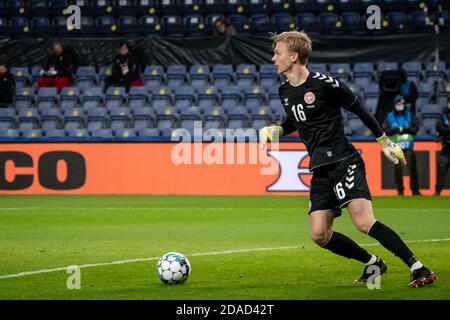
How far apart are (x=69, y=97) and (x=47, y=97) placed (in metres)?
0.61

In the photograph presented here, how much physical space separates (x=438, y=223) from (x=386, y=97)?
8917 millimetres

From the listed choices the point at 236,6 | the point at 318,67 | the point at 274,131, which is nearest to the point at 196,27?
the point at 236,6

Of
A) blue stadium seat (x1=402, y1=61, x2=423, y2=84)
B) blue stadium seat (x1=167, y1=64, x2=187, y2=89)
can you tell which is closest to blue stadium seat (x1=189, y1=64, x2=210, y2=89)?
blue stadium seat (x1=167, y1=64, x2=187, y2=89)

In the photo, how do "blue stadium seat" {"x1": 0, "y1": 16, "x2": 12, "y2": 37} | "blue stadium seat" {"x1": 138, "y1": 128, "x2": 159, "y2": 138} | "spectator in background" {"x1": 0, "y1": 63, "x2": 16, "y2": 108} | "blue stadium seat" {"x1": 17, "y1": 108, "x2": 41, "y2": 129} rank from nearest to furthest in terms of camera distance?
1. "blue stadium seat" {"x1": 138, "y1": 128, "x2": 159, "y2": 138}
2. "blue stadium seat" {"x1": 17, "y1": 108, "x2": 41, "y2": 129}
3. "spectator in background" {"x1": 0, "y1": 63, "x2": 16, "y2": 108}
4. "blue stadium seat" {"x1": 0, "y1": 16, "x2": 12, "y2": 37}

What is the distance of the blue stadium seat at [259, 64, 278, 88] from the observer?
24.3 meters

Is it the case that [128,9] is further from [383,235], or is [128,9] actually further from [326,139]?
[383,235]

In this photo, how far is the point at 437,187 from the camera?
20484 millimetres

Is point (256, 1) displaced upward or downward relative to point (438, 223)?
upward

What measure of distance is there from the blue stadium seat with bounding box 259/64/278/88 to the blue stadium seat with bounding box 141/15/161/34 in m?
3.55

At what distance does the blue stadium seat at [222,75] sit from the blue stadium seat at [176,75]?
0.82 meters

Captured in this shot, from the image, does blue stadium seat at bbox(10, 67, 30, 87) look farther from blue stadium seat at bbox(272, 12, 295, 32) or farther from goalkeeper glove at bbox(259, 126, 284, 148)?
goalkeeper glove at bbox(259, 126, 284, 148)

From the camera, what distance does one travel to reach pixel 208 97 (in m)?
24.0
